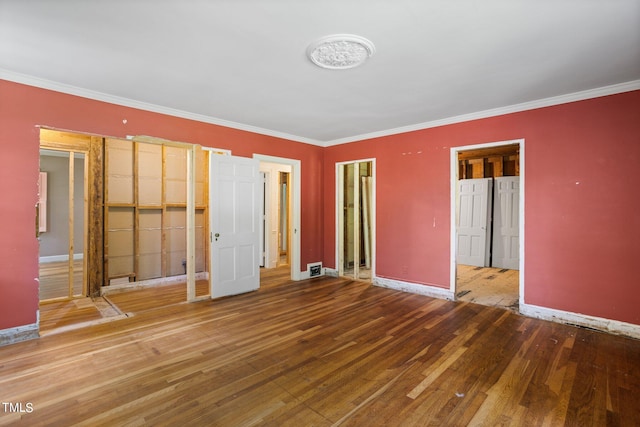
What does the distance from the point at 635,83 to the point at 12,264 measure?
669 cm

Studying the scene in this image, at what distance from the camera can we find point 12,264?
3049 millimetres

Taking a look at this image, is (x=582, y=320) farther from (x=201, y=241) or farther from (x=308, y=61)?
(x=201, y=241)

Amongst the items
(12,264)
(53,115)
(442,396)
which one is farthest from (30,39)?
(442,396)

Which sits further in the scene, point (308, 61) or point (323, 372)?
point (308, 61)

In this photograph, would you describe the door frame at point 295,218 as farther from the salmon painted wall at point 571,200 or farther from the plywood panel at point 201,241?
the salmon painted wall at point 571,200

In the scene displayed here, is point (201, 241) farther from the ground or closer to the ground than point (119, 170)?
closer to the ground

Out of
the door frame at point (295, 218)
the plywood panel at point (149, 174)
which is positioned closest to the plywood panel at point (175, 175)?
the plywood panel at point (149, 174)

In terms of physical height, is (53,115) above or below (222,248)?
above

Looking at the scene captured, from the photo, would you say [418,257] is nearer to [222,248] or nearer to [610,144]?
[610,144]

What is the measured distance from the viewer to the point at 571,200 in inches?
140

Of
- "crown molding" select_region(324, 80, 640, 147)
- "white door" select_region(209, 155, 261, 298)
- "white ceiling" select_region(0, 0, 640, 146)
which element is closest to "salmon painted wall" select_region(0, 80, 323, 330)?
"white ceiling" select_region(0, 0, 640, 146)

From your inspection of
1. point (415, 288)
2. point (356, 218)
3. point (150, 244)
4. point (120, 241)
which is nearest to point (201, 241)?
point (150, 244)

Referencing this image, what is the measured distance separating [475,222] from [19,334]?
7806 mm

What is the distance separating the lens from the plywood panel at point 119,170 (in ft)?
A: 16.0
